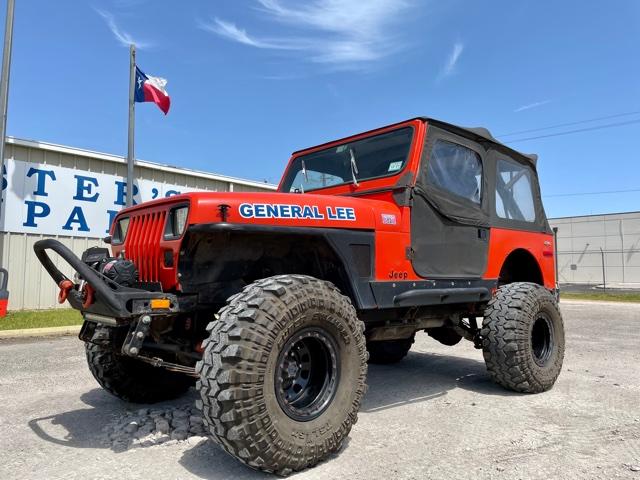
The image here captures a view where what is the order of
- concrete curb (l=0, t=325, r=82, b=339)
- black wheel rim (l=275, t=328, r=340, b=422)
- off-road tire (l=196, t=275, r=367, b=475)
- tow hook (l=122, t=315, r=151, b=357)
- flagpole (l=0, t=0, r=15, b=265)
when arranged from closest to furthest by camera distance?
off-road tire (l=196, t=275, r=367, b=475) → tow hook (l=122, t=315, r=151, b=357) → black wheel rim (l=275, t=328, r=340, b=422) → concrete curb (l=0, t=325, r=82, b=339) → flagpole (l=0, t=0, r=15, b=265)

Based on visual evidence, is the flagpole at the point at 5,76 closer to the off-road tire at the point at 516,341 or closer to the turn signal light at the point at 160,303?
the turn signal light at the point at 160,303

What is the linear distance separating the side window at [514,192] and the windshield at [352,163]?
145cm

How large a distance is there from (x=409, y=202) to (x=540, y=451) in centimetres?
207

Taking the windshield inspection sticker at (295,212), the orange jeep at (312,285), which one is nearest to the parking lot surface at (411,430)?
the orange jeep at (312,285)

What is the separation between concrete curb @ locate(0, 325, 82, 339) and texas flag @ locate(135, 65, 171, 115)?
7558mm

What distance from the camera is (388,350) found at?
6.36 meters

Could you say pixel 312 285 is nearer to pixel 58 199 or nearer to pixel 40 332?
pixel 40 332

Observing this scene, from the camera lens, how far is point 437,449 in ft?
11.0

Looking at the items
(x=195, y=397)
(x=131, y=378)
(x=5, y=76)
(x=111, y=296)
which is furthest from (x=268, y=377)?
(x=5, y=76)

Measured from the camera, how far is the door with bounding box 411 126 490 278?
172 inches

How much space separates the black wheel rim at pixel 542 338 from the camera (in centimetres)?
525

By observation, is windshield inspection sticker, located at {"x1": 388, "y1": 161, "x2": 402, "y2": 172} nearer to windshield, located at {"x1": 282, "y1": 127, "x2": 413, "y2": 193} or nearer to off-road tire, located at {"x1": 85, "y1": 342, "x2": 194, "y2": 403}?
windshield, located at {"x1": 282, "y1": 127, "x2": 413, "y2": 193}

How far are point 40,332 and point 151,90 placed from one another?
8156mm

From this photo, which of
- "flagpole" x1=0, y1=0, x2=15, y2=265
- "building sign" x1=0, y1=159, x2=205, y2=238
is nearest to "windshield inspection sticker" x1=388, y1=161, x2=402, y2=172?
"flagpole" x1=0, y1=0, x2=15, y2=265
